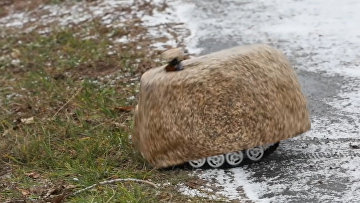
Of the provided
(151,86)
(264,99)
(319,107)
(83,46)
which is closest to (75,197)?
(151,86)

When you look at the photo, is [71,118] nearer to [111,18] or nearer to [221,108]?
[221,108]

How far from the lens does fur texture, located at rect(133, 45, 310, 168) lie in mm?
5129

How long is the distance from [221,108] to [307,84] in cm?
199

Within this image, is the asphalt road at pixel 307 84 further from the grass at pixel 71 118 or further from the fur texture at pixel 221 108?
the grass at pixel 71 118

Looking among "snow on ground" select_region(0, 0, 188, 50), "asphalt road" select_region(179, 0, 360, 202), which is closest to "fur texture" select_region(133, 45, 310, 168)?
"asphalt road" select_region(179, 0, 360, 202)

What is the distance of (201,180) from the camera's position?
518cm

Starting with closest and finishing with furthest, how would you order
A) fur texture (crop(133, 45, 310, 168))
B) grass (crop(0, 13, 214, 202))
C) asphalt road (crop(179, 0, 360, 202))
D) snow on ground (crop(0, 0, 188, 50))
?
asphalt road (crop(179, 0, 360, 202))
fur texture (crop(133, 45, 310, 168))
grass (crop(0, 13, 214, 202))
snow on ground (crop(0, 0, 188, 50))

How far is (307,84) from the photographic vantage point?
6906 millimetres

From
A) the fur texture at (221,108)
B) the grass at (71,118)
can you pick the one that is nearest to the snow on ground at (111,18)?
the grass at (71,118)

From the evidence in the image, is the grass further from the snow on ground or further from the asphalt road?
the asphalt road

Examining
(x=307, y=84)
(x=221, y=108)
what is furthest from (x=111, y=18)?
(x=221, y=108)

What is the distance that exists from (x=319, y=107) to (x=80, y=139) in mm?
1942

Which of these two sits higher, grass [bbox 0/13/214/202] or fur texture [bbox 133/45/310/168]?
fur texture [bbox 133/45/310/168]

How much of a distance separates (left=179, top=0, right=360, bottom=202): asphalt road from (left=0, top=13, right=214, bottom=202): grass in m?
0.54
